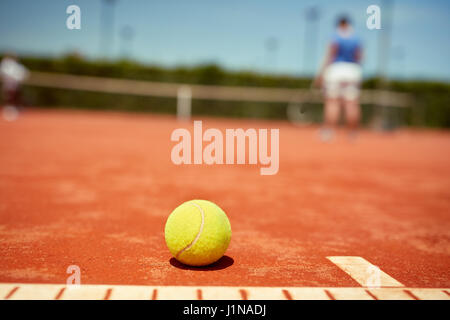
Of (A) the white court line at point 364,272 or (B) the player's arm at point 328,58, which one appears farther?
(B) the player's arm at point 328,58

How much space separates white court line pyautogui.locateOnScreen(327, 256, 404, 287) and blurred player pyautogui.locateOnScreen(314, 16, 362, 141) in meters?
7.24

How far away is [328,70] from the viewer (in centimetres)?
954

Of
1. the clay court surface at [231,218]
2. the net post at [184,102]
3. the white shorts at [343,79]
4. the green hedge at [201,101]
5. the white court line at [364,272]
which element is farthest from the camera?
the green hedge at [201,101]

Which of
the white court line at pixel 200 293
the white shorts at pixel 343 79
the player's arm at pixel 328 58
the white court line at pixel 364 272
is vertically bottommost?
the white court line at pixel 364 272

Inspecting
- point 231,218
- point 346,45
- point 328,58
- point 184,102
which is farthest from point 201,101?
point 231,218

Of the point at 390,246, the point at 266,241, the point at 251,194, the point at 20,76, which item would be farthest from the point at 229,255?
the point at 20,76

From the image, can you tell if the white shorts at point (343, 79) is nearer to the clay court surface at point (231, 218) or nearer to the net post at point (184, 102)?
the clay court surface at point (231, 218)

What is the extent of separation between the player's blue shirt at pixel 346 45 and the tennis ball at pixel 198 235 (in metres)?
7.49

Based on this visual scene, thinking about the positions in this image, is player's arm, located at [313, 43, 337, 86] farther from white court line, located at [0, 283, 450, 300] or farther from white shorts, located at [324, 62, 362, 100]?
white court line, located at [0, 283, 450, 300]

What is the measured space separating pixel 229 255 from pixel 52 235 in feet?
3.89

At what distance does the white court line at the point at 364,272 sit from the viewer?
225cm

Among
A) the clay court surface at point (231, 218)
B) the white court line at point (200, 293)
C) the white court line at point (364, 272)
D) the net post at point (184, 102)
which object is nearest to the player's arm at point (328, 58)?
the clay court surface at point (231, 218)

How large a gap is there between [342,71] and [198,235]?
7.74 meters
